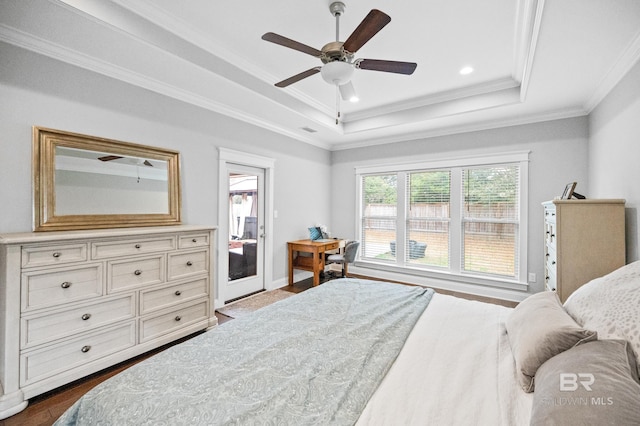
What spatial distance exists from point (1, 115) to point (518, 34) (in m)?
4.28

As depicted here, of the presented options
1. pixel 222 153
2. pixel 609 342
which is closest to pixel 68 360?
pixel 222 153

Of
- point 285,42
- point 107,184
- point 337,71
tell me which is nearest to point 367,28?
point 337,71

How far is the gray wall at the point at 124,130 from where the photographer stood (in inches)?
84.1

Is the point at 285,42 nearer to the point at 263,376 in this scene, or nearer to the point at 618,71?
the point at 263,376

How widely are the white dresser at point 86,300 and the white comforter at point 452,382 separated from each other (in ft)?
7.41

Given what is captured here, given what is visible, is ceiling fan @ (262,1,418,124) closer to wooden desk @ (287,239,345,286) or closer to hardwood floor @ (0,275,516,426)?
wooden desk @ (287,239,345,286)

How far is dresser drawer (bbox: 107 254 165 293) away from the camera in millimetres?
2279

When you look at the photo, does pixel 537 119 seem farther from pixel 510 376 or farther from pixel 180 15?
pixel 180 15

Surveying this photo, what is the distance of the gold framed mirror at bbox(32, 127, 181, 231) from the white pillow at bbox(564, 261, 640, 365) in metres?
3.42

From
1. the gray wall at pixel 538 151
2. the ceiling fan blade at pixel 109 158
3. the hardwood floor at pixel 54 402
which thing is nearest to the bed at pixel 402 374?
the hardwood floor at pixel 54 402

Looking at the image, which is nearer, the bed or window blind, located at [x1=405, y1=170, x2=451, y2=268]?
the bed

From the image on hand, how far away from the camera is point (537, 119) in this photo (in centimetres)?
385

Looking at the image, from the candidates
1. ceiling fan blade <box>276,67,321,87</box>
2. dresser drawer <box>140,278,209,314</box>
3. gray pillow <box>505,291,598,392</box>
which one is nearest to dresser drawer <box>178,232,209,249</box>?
dresser drawer <box>140,278,209,314</box>

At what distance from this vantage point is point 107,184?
104 inches
